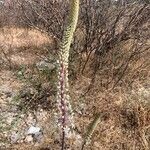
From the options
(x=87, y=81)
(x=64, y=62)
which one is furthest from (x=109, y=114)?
(x=64, y=62)

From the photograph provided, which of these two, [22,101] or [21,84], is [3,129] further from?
[21,84]

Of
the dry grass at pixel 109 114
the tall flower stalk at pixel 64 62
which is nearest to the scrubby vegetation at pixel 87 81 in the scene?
the dry grass at pixel 109 114

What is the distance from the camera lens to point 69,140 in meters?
4.95

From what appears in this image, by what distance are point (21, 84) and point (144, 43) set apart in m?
1.80

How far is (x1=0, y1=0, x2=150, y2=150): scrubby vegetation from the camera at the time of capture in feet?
16.5

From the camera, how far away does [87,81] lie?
20.2ft

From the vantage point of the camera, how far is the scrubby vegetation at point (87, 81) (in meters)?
5.04

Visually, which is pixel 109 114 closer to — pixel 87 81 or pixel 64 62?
pixel 87 81

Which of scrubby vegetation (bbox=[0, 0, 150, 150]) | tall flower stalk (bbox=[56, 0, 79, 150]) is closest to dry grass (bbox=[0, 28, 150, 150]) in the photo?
scrubby vegetation (bbox=[0, 0, 150, 150])

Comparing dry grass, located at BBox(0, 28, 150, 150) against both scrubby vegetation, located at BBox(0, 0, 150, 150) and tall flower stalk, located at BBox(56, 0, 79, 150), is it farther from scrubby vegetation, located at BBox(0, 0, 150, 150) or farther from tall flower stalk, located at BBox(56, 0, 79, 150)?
tall flower stalk, located at BBox(56, 0, 79, 150)

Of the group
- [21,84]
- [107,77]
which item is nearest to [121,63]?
[107,77]

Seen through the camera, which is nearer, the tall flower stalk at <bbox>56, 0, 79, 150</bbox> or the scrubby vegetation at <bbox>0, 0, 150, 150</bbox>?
the tall flower stalk at <bbox>56, 0, 79, 150</bbox>

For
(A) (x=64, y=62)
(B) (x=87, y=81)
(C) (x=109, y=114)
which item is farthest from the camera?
(B) (x=87, y=81)

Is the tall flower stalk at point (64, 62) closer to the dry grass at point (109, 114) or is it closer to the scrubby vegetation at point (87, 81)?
the scrubby vegetation at point (87, 81)
